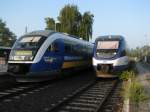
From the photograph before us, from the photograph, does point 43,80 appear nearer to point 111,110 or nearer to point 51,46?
point 51,46

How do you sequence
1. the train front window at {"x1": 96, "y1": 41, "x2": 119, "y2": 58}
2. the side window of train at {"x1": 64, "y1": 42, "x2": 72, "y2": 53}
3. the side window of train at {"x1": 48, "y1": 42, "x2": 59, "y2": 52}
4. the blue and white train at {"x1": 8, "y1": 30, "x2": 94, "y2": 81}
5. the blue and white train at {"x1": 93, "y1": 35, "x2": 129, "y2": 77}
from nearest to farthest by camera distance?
the blue and white train at {"x1": 8, "y1": 30, "x2": 94, "y2": 81}, the side window of train at {"x1": 48, "y1": 42, "x2": 59, "y2": 52}, the blue and white train at {"x1": 93, "y1": 35, "x2": 129, "y2": 77}, the train front window at {"x1": 96, "y1": 41, "x2": 119, "y2": 58}, the side window of train at {"x1": 64, "y1": 42, "x2": 72, "y2": 53}

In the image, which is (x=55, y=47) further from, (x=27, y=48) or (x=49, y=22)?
(x=49, y=22)

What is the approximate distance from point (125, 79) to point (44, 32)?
216 inches

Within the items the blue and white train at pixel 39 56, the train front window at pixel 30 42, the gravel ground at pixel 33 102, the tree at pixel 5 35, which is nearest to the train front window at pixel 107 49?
the blue and white train at pixel 39 56

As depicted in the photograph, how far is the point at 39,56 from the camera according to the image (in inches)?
661

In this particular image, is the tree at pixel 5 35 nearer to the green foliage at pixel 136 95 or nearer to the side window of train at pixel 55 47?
the side window of train at pixel 55 47

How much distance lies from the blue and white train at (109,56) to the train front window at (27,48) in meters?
4.25

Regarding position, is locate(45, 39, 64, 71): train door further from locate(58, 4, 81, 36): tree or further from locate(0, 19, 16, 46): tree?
locate(0, 19, 16, 46): tree

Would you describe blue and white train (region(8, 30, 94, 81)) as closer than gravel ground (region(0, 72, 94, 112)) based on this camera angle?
No

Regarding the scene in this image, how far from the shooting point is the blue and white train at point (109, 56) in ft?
65.4

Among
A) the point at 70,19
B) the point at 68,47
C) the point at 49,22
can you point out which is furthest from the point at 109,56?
the point at 49,22

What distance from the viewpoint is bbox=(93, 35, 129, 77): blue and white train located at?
19.9 metres

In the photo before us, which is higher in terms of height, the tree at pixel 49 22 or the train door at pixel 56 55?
the tree at pixel 49 22

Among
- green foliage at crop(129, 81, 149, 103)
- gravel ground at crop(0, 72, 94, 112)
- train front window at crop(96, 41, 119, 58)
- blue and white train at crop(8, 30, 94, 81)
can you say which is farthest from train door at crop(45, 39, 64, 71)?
green foliage at crop(129, 81, 149, 103)
